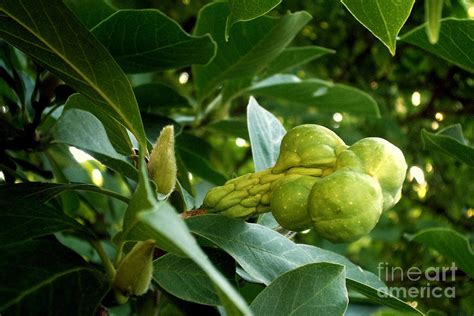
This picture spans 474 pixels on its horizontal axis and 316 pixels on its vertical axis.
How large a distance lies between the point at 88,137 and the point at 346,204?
14.3 inches

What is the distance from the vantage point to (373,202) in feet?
2.48

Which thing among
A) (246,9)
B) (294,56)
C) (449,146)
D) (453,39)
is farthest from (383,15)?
(294,56)

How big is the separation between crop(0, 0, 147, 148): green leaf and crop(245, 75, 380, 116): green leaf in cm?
80

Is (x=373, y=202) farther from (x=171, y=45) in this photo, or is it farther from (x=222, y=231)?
(x=171, y=45)

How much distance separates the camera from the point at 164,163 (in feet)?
2.68

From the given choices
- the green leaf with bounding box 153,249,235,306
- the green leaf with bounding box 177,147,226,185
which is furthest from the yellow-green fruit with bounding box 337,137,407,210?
the green leaf with bounding box 177,147,226,185

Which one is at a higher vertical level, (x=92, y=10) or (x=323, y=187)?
(x=92, y=10)

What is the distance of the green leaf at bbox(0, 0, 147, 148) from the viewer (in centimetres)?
79

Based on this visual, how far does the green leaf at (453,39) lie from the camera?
1.05 metres

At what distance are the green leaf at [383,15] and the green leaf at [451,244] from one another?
614 mm

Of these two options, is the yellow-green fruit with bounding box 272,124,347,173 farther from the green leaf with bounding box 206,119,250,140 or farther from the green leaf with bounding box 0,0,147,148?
the green leaf with bounding box 206,119,250,140

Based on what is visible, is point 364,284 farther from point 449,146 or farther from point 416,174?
point 416,174

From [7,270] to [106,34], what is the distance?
47 cm

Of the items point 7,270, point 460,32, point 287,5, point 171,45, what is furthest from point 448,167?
point 7,270
